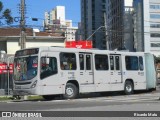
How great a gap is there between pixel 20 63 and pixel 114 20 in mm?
153856

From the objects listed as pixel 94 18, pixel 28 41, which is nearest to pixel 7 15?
pixel 28 41

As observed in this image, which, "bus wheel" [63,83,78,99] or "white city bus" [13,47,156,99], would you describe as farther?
"bus wheel" [63,83,78,99]

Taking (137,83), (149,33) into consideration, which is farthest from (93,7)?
(137,83)

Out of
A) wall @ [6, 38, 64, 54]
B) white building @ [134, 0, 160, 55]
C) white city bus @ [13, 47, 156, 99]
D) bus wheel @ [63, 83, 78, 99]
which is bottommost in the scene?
bus wheel @ [63, 83, 78, 99]

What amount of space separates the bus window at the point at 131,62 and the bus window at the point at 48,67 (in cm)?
644

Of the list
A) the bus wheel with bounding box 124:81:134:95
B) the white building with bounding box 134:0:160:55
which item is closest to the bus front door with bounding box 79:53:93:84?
the bus wheel with bounding box 124:81:134:95

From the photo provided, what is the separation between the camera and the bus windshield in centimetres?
2230

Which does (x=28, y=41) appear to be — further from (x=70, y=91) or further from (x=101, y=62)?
(x=70, y=91)

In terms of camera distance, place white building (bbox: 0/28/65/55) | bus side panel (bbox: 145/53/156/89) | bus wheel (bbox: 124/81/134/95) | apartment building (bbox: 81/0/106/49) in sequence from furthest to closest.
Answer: apartment building (bbox: 81/0/106/49) → white building (bbox: 0/28/65/55) → bus side panel (bbox: 145/53/156/89) → bus wheel (bbox: 124/81/134/95)

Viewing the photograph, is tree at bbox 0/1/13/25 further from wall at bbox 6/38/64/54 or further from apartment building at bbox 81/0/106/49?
apartment building at bbox 81/0/106/49

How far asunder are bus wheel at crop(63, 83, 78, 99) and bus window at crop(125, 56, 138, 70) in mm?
5000

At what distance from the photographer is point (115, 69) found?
2639cm

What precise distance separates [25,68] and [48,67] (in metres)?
1.33

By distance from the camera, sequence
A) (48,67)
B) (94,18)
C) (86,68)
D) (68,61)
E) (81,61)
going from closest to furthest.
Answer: (48,67) → (68,61) → (81,61) → (86,68) → (94,18)
